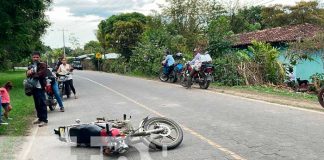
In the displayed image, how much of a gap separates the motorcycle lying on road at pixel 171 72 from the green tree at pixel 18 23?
7785 mm

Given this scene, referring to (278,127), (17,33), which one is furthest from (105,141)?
(17,33)

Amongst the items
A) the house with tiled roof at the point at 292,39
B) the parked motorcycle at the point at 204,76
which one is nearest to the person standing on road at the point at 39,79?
A: the parked motorcycle at the point at 204,76

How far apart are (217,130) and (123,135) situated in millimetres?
2501

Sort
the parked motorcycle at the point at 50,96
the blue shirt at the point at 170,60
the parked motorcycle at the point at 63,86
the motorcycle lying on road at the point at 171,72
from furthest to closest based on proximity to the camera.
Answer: the blue shirt at the point at 170,60, the motorcycle lying on road at the point at 171,72, the parked motorcycle at the point at 63,86, the parked motorcycle at the point at 50,96

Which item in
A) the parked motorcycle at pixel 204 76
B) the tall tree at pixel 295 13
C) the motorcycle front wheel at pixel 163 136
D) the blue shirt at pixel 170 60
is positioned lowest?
the motorcycle front wheel at pixel 163 136

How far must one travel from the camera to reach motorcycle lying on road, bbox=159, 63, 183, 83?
24.5 metres

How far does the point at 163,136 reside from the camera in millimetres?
7758

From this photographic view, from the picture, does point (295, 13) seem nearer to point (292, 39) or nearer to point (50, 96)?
point (292, 39)

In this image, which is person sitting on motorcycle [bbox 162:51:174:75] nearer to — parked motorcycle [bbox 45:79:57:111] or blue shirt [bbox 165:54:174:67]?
blue shirt [bbox 165:54:174:67]

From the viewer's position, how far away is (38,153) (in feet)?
25.9

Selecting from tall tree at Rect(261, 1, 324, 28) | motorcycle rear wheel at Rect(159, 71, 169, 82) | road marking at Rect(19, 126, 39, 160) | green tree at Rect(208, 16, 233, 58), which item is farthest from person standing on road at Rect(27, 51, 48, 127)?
tall tree at Rect(261, 1, 324, 28)

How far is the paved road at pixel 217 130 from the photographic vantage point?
23.9 feet

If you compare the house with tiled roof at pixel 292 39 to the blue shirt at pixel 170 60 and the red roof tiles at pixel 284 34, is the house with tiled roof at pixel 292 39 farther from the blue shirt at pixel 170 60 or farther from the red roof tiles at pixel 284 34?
the blue shirt at pixel 170 60

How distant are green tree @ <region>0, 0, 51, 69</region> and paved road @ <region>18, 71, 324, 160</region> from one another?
434 inches
